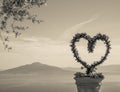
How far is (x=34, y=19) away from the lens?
23375 millimetres

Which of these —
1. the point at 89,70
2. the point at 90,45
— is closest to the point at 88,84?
the point at 89,70

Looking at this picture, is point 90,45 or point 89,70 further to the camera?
point 90,45

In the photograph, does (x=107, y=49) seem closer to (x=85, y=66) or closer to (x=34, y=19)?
(x=85, y=66)

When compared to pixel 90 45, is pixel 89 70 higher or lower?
lower

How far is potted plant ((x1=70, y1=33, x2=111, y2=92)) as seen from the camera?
18.9m

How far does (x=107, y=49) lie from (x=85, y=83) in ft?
7.47

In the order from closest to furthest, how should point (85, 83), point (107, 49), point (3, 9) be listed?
point (85, 83) → point (107, 49) → point (3, 9)

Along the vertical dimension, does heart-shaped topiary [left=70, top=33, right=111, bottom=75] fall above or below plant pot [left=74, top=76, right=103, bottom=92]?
above

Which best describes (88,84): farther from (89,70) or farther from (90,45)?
(90,45)

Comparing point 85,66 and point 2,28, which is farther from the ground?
point 2,28

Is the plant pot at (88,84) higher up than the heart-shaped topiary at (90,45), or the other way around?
the heart-shaped topiary at (90,45)

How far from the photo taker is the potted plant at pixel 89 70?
18.9 metres

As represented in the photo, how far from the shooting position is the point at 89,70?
1983 cm

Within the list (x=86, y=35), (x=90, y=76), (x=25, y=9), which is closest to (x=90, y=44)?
(x=86, y=35)
